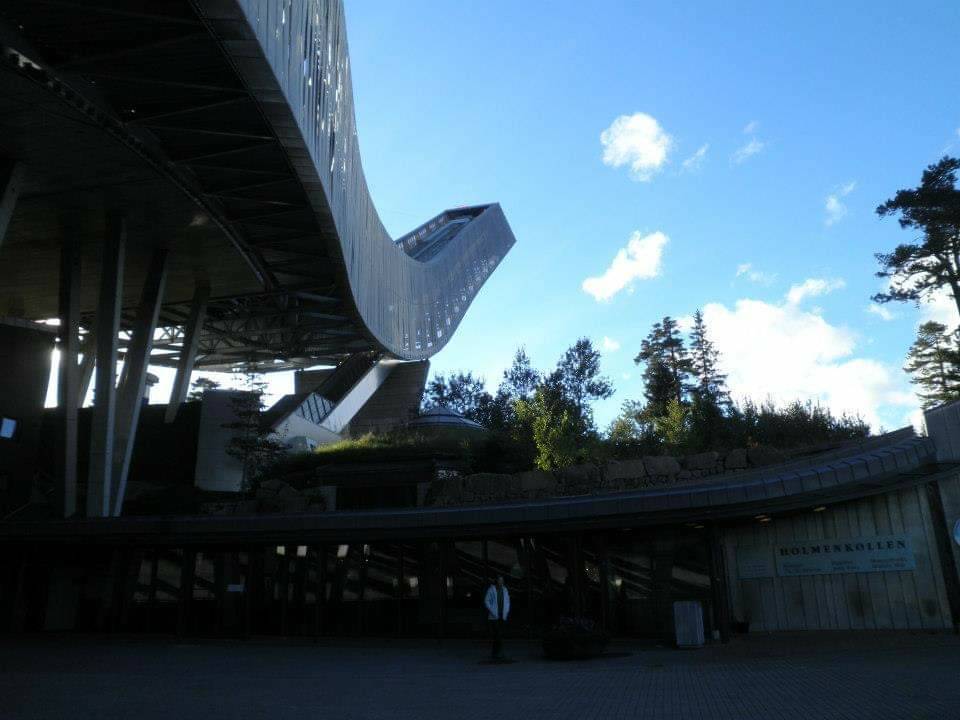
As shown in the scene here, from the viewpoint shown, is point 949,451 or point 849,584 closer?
point 949,451

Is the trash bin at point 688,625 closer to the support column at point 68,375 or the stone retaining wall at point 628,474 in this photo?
the stone retaining wall at point 628,474

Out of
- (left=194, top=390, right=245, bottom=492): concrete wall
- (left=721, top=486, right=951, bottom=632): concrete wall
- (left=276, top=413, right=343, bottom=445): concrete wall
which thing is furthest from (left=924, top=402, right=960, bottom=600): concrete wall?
(left=276, top=413, right=343, bottom=445): concrete wall

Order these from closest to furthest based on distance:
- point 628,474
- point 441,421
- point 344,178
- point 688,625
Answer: point 688,625
point 628,474
point 344,178
point 441,421

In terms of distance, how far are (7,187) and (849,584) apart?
71.5 feet

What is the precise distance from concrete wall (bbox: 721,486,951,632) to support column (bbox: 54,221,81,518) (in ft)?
67.5

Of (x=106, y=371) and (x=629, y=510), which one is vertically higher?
(x=106, y=371)

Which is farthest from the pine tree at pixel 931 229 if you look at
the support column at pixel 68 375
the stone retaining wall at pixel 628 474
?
the support column at pixel 68 375

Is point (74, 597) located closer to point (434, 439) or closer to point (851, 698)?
point (434, 439)

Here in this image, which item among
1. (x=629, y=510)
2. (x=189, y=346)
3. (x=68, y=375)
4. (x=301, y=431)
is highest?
(x=189, y=346)

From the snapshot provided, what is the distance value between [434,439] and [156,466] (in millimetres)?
14414

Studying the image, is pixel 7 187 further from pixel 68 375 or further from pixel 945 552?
pixel 945 552

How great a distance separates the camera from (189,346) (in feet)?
112

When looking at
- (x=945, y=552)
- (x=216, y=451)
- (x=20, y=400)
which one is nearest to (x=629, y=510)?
(x=945, y=552)

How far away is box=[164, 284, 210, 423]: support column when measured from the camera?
33594 millimetres
